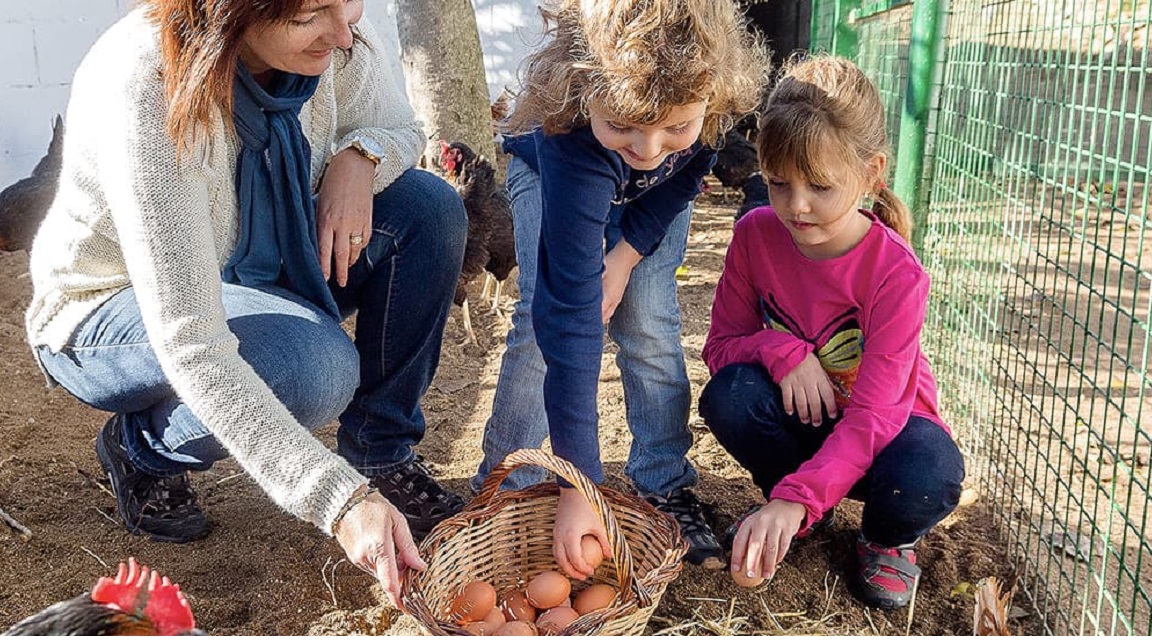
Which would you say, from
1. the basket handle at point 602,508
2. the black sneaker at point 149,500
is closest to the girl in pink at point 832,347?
the basket handle at point 602,508

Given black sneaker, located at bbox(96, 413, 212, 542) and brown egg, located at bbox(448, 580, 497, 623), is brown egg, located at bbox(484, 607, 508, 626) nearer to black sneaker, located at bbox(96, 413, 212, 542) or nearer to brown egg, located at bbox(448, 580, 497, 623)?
brown egg, located at bbox(448, 580, 497, 623)

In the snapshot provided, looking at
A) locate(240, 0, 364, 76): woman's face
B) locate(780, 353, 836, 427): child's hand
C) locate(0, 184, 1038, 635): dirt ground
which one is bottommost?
locate(0, 184, 1038, 635): dirt ground

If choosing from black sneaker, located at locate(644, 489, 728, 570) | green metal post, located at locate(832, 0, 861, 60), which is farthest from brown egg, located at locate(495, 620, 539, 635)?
green metal post, located at locate(832, 0, 861, 60)

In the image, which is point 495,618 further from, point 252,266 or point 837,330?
point 837,330

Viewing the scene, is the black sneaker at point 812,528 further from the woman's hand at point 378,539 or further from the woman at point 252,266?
the woman's hand at point 378,539

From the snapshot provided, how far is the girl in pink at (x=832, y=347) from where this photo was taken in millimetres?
2055

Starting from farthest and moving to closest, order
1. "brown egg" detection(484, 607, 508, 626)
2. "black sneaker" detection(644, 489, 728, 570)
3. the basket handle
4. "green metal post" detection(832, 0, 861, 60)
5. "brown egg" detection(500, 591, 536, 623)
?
Answer: "green metal post" detection(832, 0, 861, 60) → "black sneaker" detection(644, 489, 728, 570) → "brown egg" detection(500, 591, 536, 623) → "brown egg" detection(484, 607, 508, 626) → the basket handle

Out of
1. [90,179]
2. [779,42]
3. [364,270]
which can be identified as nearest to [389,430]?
[364,270]

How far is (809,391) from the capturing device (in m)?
2.20

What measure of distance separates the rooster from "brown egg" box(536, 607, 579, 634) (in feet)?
6.81

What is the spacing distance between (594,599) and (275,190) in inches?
39.3

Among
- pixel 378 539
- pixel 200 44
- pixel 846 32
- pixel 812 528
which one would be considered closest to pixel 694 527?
pixel 812 528

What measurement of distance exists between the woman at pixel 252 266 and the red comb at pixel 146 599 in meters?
0.26

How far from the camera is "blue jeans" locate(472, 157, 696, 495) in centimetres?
227
